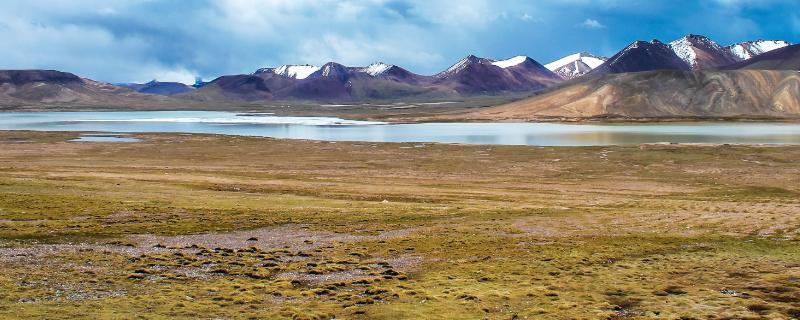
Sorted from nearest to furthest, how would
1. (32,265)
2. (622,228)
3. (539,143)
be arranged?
(32,265), (622,228), (539,143)

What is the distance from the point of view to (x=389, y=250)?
33.0 metres

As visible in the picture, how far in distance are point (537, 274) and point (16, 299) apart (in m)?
19.9

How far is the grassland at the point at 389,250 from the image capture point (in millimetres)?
22219

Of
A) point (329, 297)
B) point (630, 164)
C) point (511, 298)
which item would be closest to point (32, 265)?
point (329, 297)

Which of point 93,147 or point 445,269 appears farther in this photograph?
point 93,147

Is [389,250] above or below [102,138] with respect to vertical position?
above

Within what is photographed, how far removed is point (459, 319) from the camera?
67.7 feet

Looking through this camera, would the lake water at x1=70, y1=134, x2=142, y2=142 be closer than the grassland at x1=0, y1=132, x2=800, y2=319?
No

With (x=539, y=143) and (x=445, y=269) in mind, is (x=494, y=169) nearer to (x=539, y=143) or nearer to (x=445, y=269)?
Answer: (x=539, y=143)

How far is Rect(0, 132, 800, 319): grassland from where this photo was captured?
72.9 ft

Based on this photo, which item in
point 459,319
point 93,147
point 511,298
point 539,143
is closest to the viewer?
point 459,319

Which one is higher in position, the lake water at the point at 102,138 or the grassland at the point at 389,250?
the grassland at the point at 389,250

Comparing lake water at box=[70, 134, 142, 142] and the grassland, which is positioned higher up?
the grassland

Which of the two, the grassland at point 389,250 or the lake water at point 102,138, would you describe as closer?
the grassland at point 389,250
